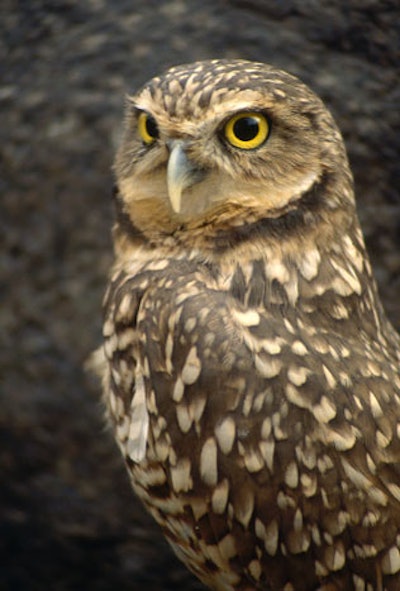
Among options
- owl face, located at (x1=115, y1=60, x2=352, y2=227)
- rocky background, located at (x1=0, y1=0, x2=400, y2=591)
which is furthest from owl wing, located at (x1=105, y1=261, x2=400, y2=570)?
rocky background, located at (x1=0, y1=0, x2=400, y2=591)

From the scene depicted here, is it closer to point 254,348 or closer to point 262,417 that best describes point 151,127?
point 254,348

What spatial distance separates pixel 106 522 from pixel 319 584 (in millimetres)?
1491

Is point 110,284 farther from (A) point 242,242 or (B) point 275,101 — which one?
(B) point 275,101

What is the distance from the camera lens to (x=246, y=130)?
7.75 ft

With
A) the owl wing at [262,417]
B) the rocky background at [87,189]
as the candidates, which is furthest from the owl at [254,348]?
the rocky background at [87,189]

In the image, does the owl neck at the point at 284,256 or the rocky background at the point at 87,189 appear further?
the rocky background at the point at 87,189

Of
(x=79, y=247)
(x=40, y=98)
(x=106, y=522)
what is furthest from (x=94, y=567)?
(x=40, y=98)

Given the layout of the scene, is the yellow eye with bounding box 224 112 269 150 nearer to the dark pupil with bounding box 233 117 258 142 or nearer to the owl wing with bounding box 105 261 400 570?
the dark pupil with bounding box 233 117 258 142

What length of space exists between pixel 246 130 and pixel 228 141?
47mm

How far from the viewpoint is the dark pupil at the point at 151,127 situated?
2412 millimetres

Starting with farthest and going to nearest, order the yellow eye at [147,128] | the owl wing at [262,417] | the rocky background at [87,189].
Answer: the rocky background at [87,189] < the yellow eye at [147,128] < the owl wing at [262,417]

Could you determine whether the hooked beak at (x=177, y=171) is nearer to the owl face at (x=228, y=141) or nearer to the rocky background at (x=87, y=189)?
the owl face at (x=228, y=141)

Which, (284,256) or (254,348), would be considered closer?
(254,348)

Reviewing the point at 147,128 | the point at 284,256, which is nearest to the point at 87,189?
the point at 147,128
